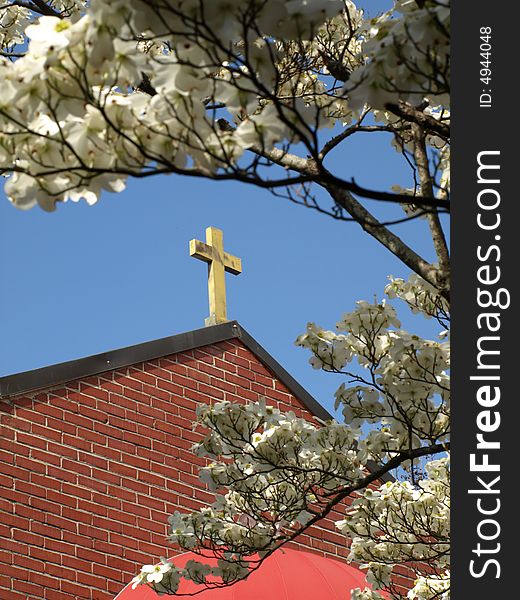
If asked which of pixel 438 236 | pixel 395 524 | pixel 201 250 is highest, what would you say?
pixel 201 250

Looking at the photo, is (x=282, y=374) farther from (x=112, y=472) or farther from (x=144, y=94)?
(x=144, y=94)

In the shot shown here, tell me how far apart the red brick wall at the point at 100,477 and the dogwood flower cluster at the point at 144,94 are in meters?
6.27

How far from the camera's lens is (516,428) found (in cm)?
390

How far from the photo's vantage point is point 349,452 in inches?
259

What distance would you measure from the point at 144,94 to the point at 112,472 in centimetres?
722

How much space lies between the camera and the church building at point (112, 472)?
375 inches

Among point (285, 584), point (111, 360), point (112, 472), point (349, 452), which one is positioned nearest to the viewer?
point (349, 452)

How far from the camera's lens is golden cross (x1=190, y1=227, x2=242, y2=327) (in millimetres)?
12742

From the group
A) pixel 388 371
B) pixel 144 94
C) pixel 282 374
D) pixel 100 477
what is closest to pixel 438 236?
pixel 388 371

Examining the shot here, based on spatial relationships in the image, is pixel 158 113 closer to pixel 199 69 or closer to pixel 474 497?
pixel 199 69

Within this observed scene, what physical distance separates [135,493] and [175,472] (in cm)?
62

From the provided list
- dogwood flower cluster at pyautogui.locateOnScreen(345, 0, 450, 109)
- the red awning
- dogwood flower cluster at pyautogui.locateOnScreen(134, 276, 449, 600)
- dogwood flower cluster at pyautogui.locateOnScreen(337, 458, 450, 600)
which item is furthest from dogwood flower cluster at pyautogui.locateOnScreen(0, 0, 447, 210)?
the red awning

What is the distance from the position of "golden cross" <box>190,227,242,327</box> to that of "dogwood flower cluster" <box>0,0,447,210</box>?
8.96 m

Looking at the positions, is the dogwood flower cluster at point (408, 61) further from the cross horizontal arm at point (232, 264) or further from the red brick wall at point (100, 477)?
the cross horizontal arm at point (232, 264)
